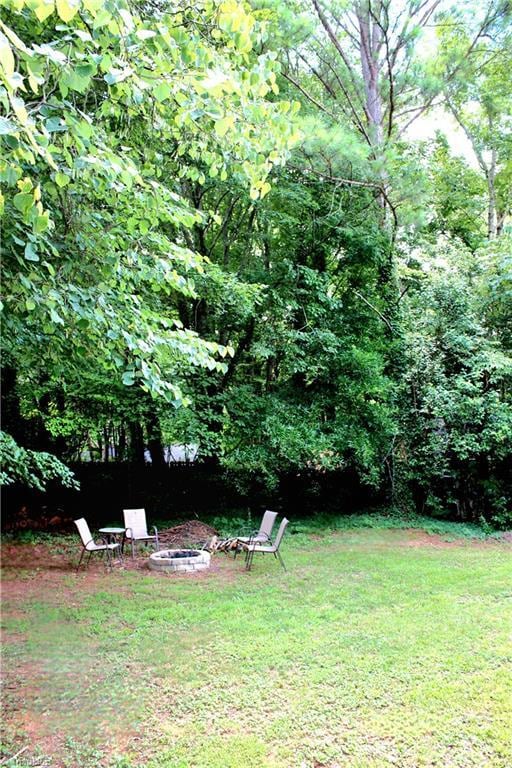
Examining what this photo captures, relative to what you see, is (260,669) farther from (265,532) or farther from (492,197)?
(492,197)

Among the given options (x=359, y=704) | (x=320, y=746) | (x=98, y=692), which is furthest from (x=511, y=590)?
(x=98, y=692)

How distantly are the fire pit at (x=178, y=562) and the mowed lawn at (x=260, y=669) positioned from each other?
0.31 metres

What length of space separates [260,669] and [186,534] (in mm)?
4767

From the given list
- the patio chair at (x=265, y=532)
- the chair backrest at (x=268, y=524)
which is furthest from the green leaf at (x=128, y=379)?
the chair backrest at (x=268, y=524)

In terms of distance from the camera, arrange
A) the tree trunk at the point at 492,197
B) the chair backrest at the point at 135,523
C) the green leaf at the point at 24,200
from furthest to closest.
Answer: the tree trunk at the point at 492,197
the chair backrest at the point at 135,523
the green leaf at the point at 24,200

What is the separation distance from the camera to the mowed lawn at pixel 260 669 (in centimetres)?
264

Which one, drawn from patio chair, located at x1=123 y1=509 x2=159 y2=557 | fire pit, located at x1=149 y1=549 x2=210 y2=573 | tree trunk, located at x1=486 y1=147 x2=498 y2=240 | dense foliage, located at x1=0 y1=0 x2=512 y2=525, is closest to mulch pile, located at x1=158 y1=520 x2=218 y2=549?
patio chair, located at x1=123 y1=509 x2=159 y2=557

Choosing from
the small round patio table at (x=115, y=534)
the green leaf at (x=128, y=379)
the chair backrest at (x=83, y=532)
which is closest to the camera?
the green leaf at (x=128, y=379)

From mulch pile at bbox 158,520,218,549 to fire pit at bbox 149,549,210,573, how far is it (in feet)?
3.24

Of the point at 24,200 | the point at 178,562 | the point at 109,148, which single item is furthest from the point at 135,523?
the point at 24,200

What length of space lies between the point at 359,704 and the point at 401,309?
8.12m

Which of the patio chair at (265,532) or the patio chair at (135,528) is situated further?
the patio chair at (135,528)

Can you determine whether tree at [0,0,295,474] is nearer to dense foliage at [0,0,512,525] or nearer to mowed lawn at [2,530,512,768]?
mowed lawn at [2,530,512,768]

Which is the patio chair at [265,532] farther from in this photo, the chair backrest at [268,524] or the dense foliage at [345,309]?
the dense foliage at [345,309]
